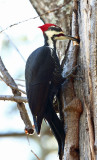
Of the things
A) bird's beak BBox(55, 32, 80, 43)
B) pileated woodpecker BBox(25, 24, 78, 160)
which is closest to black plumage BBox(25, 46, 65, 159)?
pileated woodpecker BBox(25, 24, 78, 160)

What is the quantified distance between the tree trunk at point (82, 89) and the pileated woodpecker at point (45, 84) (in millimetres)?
93

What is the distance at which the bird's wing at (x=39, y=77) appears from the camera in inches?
97.8

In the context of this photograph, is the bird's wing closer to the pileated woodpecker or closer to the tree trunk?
the pileated woodpecker

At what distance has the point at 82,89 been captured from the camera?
2.34 m

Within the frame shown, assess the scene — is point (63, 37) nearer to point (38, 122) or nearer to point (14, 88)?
point (14, 88)

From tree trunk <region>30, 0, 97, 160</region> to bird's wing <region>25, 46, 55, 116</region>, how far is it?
156 mm

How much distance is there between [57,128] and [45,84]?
1.40 feet

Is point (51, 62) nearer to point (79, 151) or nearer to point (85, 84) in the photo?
point (85, 84)

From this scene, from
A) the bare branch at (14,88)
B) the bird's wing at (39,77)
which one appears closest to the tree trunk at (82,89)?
the bird's wing at (39,77)

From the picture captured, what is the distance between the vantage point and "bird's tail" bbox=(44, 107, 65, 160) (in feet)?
7.55

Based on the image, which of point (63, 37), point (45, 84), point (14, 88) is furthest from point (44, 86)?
point (63, 37)

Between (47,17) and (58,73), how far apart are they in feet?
3.03

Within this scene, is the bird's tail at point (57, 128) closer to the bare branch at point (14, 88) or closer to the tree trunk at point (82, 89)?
the tree trunk at point (82, 89)

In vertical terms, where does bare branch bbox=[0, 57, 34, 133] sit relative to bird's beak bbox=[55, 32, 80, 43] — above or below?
below
